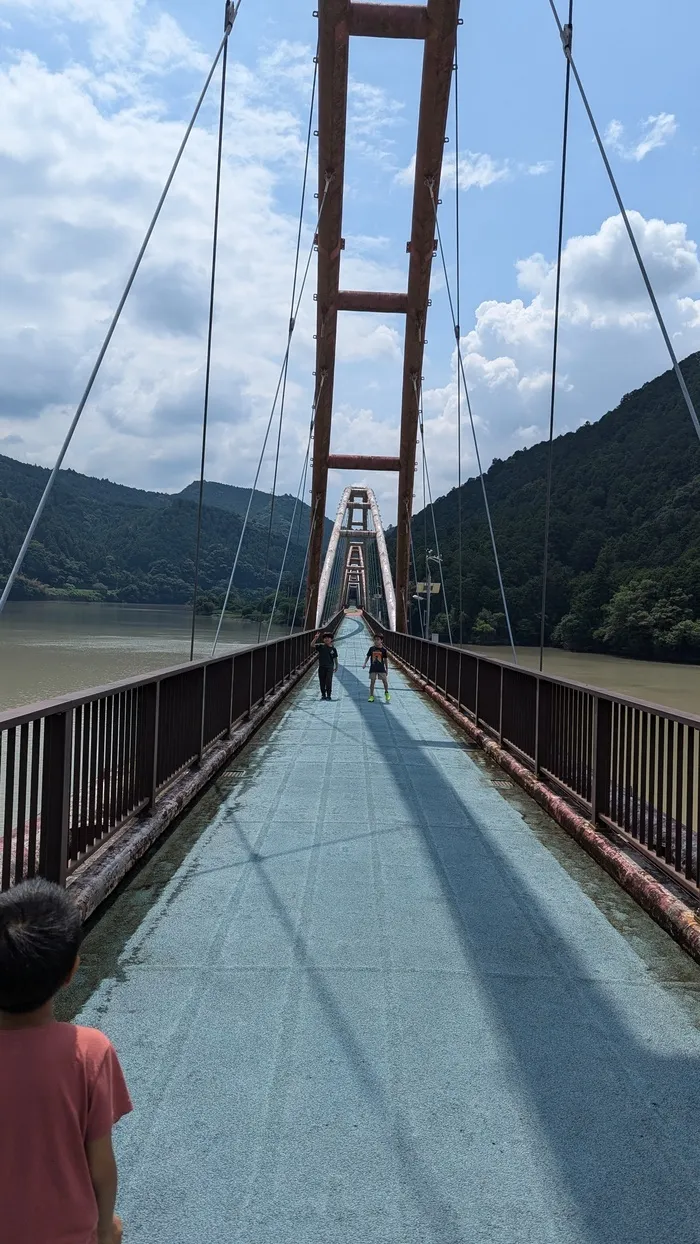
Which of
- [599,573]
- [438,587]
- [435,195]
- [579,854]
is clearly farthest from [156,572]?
[579,854]

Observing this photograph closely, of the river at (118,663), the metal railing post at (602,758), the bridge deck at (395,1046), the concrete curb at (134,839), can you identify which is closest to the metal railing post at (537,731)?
the metal railing post at (602,758)

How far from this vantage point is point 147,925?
3438 millimetres

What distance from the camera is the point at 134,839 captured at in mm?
4188

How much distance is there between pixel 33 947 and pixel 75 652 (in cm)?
4720

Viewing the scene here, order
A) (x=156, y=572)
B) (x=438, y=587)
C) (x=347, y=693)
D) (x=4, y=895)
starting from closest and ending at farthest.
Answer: (x=4, y=895)
(x=347, y=693)
(x=438, y=587)
(x=156, y=572)

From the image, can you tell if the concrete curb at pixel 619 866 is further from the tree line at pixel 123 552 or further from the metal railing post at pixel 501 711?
the tree line at pixel 123 552

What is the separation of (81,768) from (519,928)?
1.79 metres

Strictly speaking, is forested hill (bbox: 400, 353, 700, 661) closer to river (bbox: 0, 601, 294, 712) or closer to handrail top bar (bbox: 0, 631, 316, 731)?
river (bbox: 0, 601, 294, 712)

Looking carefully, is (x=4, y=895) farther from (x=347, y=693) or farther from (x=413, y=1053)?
(x=347, y=693)

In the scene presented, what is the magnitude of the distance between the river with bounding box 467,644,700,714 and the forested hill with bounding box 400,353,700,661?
227cm

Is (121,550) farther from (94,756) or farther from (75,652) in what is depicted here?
(94,756)

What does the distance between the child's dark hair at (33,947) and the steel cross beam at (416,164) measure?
1433 centimetres

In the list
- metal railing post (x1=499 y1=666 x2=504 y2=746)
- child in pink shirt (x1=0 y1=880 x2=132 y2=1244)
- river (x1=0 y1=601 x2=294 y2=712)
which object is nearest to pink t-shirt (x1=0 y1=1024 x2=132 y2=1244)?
child in pink shirt (x1=0 y1=880 x2=132 y2=1244)

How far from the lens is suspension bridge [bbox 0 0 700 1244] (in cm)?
187
